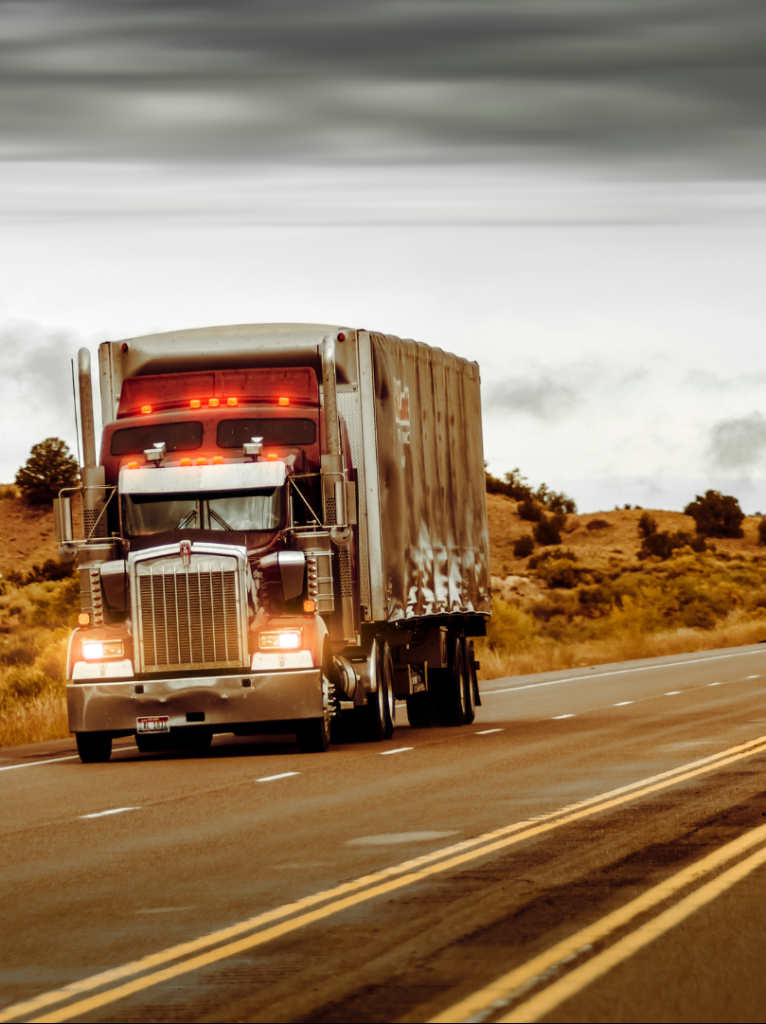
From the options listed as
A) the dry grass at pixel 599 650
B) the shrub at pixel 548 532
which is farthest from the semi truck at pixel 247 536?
the shrub at pixel 548 532

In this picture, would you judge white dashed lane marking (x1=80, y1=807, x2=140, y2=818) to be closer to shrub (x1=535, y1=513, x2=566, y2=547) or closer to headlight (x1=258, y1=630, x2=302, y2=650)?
headlight (x1=258, y1=630, x2=302, y2=650)

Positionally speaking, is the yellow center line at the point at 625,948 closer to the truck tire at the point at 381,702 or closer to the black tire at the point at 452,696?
the truck tire at the point at 381,702

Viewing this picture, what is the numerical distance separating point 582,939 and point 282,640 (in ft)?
35.4

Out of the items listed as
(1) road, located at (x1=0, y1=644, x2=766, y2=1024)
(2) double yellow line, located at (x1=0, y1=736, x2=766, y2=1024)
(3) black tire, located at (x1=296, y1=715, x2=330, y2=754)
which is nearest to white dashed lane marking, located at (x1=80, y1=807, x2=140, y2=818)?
(1) road, located at (x1=0, y1=644, x2=766, y2=1024)

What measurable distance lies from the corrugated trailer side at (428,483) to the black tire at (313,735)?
1.73 meters

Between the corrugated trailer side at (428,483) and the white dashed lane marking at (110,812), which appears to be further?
the corrugated trailer side at (428,483)

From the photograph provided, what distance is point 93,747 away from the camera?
1906cm

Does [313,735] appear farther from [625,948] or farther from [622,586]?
[622,586]

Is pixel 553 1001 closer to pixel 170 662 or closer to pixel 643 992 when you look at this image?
pixel 643 992

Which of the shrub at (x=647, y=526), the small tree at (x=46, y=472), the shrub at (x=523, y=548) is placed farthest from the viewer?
the shrub at (x=647, y=526)

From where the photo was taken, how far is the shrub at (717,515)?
115 metres

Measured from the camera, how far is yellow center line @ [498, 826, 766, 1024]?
263 inches

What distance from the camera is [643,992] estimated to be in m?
6.91

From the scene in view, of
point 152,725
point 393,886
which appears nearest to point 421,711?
point 152,725
